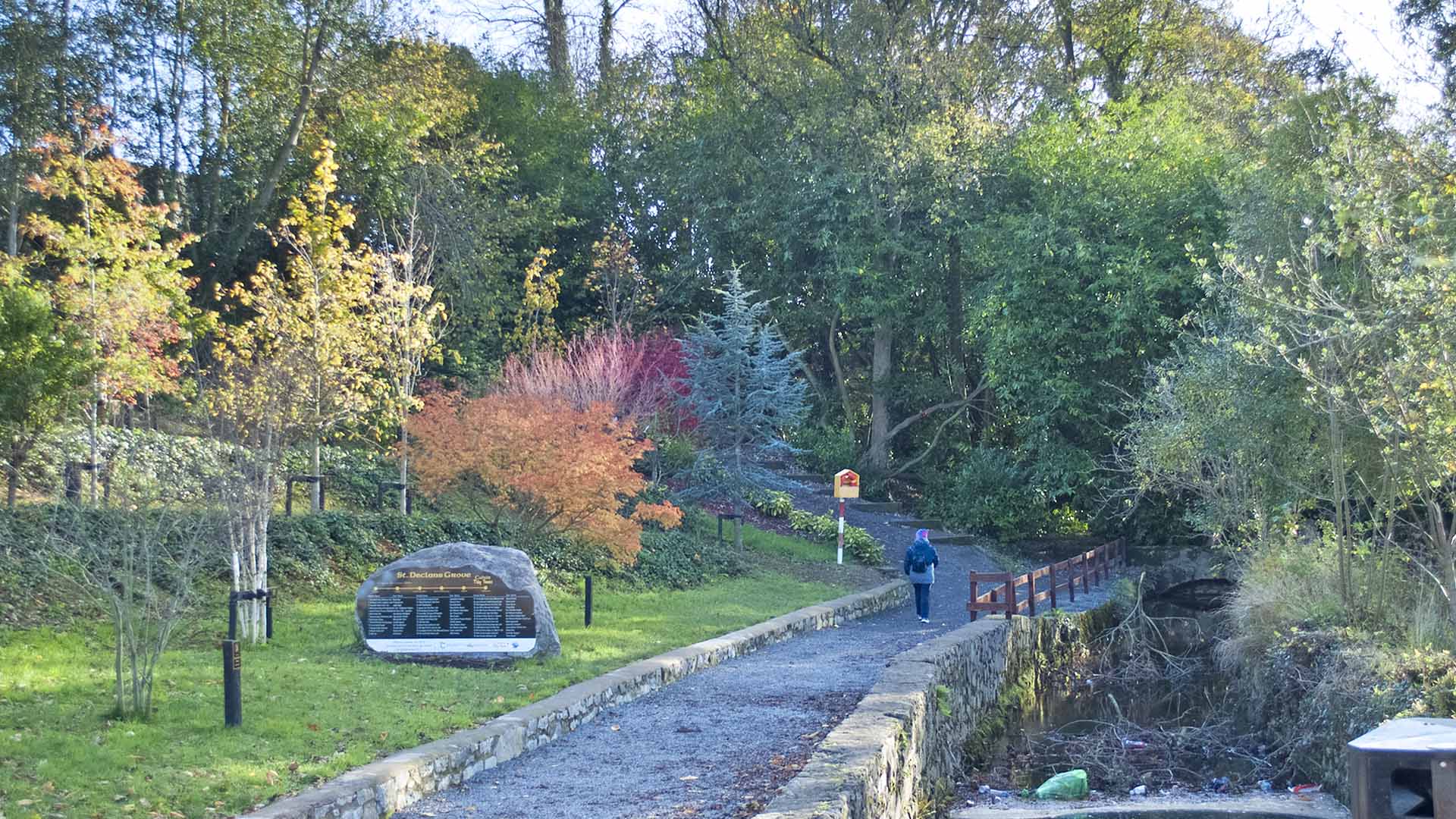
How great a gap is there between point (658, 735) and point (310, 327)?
8506mm

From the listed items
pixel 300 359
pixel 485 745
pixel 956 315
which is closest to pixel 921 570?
pixel 300 359

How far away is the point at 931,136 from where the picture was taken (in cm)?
3014

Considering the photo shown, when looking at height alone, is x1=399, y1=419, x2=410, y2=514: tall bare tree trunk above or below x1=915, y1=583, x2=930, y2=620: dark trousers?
above

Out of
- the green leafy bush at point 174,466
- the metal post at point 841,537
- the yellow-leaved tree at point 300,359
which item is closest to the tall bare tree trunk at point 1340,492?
the metal post at point 841,537

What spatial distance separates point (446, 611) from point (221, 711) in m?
2.95

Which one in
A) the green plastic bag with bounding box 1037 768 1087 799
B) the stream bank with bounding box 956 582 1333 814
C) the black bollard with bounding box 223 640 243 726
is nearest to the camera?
the black bollard with bounding box 223 640 243 726

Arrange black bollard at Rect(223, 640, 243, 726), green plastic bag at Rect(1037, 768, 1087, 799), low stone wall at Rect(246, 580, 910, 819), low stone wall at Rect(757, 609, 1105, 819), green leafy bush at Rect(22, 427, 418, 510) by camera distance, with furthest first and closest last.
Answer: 1. green plastic bag at Rect(1037, 768, 1087, 799)
2. green leafy bush at Rect(22, 427, 418, 510)
3. black bollard at Rect(223, 640, 243, 726)
4. low stone wall at Rect(757, 609, 1105, 819)
5. low stone wall at Rect(246, 580, 910, 819)

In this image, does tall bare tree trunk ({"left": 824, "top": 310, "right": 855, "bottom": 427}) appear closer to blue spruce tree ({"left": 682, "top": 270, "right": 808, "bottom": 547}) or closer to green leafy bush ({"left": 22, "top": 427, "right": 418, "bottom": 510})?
blue spruce tree ({"left": 682, "top": 270, "right": 808, "bottom": 547})

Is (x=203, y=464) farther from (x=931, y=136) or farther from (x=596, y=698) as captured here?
(x=931, y=136)

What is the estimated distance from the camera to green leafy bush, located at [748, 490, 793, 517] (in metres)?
28.9

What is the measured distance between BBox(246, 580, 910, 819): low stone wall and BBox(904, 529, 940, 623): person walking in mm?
4684

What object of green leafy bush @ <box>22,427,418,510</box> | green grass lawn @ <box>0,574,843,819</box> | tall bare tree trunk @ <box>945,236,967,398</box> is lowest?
green grass lawn @ <box>0,574,843,819</box>

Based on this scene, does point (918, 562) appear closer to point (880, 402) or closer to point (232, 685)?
point (232, 685)

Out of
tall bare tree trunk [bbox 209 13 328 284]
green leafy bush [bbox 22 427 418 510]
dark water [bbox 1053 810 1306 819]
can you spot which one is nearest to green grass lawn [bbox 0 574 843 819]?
green leafy bush [bbox 22 427 418 510]
